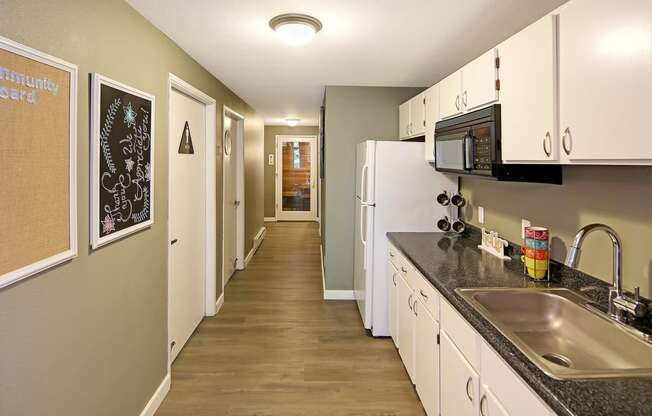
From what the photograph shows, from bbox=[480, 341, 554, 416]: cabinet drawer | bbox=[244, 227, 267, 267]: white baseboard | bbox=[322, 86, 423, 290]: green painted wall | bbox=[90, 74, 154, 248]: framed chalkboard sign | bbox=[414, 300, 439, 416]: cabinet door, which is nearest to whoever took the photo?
bbox=[480, 341, 554, 416]: cabinet drawer

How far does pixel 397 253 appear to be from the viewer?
2.90 meters

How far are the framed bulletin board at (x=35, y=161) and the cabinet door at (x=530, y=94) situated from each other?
181 centimetres

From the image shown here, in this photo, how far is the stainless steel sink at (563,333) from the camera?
1243 millimetres

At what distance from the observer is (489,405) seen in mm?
1357

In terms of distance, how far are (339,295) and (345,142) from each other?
163 centimetres

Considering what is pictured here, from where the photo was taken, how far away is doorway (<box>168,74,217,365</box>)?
279cm

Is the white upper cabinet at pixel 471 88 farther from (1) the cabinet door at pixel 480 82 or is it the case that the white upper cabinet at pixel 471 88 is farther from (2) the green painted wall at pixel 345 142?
(2) the green painted wall at pixel 345 142

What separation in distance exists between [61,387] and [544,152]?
2.07 metres

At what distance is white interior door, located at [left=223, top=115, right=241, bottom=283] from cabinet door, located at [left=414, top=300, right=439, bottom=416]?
270cm

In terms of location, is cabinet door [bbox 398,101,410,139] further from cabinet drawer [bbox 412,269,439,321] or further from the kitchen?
cabinet drawer [bbox 412,269,439,321]

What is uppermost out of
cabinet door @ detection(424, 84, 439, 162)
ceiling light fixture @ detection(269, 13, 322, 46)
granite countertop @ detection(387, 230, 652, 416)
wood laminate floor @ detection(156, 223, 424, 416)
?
ceiling light fixture @ detection(269, 13, 322, 46)

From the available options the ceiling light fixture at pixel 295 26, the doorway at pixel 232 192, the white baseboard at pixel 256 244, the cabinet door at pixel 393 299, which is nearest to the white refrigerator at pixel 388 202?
the cabinet door at pixel 393 299

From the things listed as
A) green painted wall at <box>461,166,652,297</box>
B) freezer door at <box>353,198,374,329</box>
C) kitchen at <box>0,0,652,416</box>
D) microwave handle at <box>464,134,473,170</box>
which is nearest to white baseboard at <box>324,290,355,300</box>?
kitchen at <box>0,0,652,416</box>

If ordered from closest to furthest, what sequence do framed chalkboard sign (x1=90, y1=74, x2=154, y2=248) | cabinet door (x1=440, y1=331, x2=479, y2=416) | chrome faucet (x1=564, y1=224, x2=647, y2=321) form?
chrome faucet (x1=564, y1=224, x2=647, y2=321)
cabinet door (x1=440, y1=331, x2=479, y2=416)
framed chalkboard sign (x1=90, y1=74, x2=154, y2=248)
